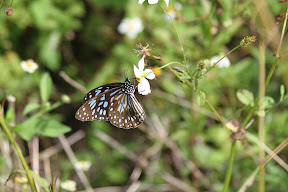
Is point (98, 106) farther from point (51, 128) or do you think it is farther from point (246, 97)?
point (246, 97)

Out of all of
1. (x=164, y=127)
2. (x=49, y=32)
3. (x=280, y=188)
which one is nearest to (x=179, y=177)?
(x=164, y=127)

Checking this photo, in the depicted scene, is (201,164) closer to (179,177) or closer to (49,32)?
(179,177)

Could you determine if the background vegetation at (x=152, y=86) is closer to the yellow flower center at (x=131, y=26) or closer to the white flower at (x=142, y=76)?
the yellow flower center at (x=131, y=26)

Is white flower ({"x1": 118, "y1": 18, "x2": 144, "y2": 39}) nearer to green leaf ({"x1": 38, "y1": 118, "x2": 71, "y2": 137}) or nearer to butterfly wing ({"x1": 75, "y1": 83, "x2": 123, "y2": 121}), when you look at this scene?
butterfly wing ({"x1": 75, "y1": 83, "x2": 123, "y2": 121})

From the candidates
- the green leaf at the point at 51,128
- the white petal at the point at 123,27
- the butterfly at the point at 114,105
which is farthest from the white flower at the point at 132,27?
the green leaf at the point at 51,128

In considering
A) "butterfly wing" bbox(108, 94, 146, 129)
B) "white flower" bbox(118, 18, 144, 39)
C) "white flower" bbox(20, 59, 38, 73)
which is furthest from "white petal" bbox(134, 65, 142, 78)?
"white flower" bbox(118, 18, 144, 39)

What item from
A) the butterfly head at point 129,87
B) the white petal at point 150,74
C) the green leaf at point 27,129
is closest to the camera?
the white petal at point 150,74

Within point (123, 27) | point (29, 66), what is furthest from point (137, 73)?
point (123, 27)
